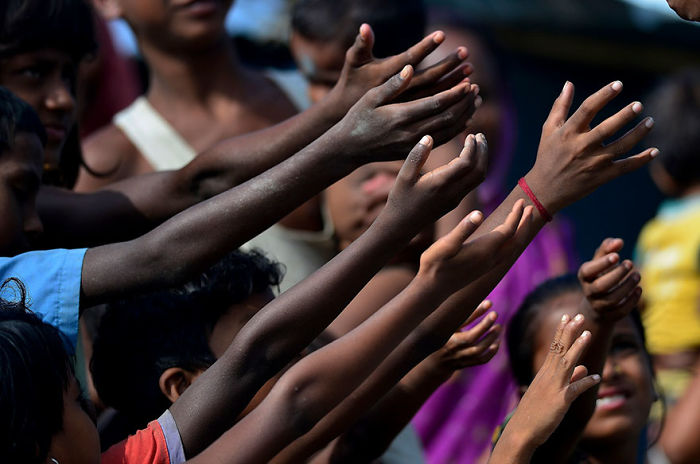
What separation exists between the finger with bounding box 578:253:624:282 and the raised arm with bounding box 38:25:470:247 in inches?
18.2

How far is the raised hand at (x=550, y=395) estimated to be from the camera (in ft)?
7.17

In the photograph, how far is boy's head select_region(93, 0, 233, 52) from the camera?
3.41 metres

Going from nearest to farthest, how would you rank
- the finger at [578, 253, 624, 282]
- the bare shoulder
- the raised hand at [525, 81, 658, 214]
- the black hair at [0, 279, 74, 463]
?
the black hair at [0, 279, 74, 463] < the raised hand at [525, 81, 658, 214] < the finger at [578, 253, 624, 282] < the bare shoulder

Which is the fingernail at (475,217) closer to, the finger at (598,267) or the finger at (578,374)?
the finger at (578,374)

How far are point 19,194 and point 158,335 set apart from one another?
409 millimetres

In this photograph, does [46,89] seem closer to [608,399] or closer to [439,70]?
[439,70]

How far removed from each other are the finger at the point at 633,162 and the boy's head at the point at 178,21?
4.69ft

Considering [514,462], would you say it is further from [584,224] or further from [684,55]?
[684,55]

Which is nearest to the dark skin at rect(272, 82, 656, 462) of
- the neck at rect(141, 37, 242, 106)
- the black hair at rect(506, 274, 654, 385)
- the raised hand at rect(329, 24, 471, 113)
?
the raised hand at rect(329, 24, 471, 113)

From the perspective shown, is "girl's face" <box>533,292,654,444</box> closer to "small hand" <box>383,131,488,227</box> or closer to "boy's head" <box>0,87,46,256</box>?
"small hand" <box>383,131,488,227</box>

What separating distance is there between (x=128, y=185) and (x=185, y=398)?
0.76 m

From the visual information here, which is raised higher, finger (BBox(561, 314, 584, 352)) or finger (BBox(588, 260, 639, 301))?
finger (BBox(561, 314, 584, 352))

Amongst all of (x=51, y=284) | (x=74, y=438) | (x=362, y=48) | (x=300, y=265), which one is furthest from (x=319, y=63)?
(x=74, y=438)

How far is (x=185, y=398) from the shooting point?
2258 millimetres
